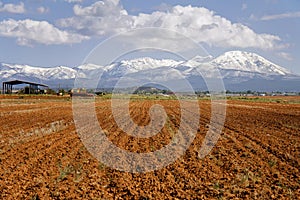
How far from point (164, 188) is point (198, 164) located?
260 cm

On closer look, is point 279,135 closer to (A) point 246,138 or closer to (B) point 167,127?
(A) point 246,138

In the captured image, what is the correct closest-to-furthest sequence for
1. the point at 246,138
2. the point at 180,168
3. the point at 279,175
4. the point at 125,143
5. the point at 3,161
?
the point at 279,175, the point at 180,168, the point at 3,161, the point at 125,143, the point at 246,138

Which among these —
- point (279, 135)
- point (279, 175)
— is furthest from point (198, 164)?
point (279, 135)

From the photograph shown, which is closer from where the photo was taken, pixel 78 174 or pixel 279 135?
pixel 78 174

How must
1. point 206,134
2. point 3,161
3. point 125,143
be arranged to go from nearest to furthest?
point 3,161, point 125,143, point 206,134

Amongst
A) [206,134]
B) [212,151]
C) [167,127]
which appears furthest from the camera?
[167,127]

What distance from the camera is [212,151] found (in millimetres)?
12539

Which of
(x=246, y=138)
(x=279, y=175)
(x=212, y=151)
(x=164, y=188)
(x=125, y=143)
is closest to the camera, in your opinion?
(x=164, y=188)

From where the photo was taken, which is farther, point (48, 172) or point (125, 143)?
point (125, 143)

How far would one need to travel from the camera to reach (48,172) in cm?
944

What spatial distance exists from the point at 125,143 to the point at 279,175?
6.09 metres

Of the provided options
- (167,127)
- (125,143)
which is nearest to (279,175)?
(125,143)

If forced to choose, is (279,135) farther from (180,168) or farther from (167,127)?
(180,168)

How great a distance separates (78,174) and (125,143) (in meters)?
4.79
